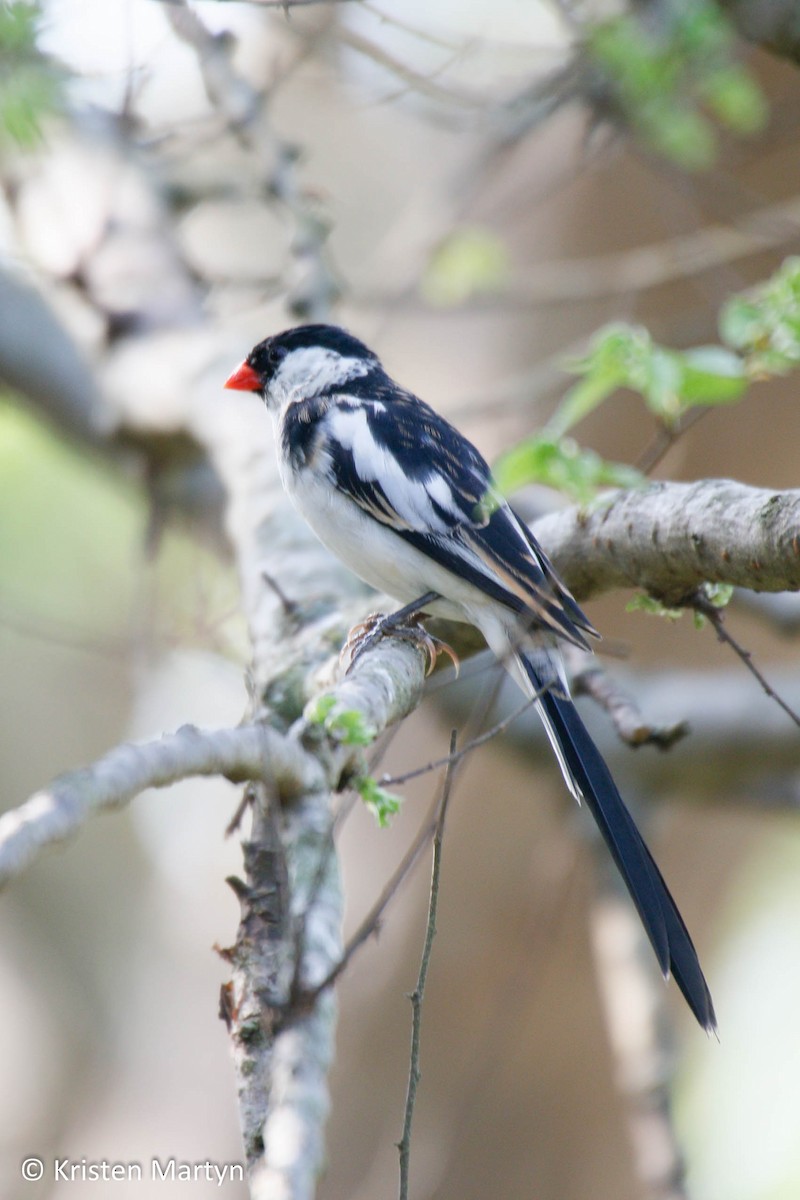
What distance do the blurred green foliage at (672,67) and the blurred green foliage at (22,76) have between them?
1.73m

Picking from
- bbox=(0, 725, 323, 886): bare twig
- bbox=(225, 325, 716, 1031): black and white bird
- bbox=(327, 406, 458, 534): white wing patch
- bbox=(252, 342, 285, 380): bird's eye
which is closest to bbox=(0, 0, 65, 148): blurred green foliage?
bbox=(252, 342, 285, 380): bird's eye

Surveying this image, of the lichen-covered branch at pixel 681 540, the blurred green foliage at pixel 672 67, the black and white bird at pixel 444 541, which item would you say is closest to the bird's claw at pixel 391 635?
the black and white bird at pixel 444 541

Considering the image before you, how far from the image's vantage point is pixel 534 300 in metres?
4.69

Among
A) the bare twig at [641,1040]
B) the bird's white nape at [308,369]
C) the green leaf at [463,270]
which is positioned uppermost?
the green leaf at [463,270]

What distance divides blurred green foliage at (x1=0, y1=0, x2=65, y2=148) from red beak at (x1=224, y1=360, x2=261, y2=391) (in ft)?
2.84

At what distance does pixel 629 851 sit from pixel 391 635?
2.55 feet

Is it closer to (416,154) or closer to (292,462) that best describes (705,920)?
(292,462)

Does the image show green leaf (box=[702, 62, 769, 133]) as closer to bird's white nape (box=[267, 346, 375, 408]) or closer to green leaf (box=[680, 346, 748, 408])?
bird's white nape (box=[267, 346, 375, 408])

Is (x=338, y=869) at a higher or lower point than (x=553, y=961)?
lower

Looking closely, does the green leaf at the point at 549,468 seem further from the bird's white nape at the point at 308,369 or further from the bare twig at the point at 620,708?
the bird's white nape at the point at 308,369

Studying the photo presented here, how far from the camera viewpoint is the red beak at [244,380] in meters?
3.54

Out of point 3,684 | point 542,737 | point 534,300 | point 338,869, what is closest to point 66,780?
point 338,869

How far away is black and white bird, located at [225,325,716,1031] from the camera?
2.28 meters

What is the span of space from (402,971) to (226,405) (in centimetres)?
232
